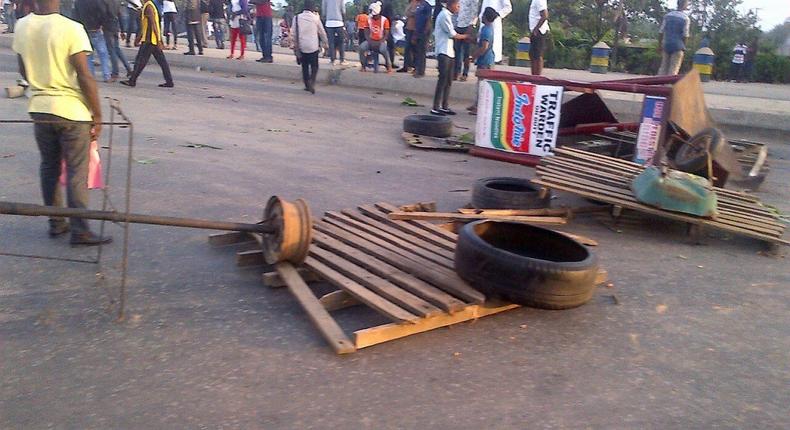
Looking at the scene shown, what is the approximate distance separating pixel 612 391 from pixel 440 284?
1208mm

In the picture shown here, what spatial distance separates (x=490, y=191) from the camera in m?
5.85

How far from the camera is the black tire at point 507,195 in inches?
230

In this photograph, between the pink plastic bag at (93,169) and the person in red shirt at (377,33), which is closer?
the pink plastic bag at (93,169)

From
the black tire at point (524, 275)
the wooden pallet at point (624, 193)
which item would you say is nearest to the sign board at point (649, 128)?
the wooden pallet at point (624, 193)

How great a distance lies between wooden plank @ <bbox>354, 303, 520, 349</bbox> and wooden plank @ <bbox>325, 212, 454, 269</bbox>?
520 millimetres

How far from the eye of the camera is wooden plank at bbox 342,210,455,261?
15.0ft

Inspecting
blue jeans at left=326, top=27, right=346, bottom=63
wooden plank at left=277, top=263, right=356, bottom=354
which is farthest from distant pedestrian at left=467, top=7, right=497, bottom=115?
wooden plank at left=277, top=263, right=356, bottom=354

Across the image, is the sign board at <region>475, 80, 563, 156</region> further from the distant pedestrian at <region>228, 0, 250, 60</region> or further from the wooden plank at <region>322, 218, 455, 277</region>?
the distant pedestrian at <region>228, 0, 250, 60</region>

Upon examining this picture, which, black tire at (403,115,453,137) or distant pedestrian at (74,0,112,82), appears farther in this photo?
distant pedestrian at (74,0,112,82)

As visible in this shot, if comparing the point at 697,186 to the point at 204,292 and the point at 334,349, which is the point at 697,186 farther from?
the point at 204,292

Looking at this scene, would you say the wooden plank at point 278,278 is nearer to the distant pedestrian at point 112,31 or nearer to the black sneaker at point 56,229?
the black sneaker at point 56,229

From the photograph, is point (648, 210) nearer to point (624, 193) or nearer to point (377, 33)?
point (624, 193)

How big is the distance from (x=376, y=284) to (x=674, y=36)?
11205mm

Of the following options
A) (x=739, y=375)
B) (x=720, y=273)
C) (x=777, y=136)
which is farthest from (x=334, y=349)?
(x=777, y=136)
